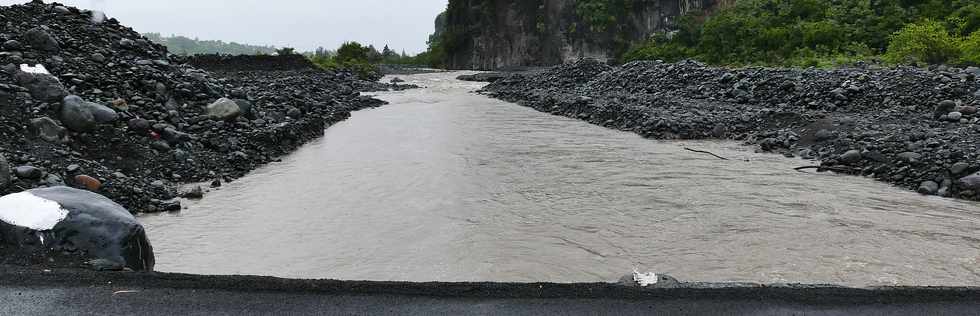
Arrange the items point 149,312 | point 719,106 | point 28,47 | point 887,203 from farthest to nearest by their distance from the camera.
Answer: point 719,106 → point 28,47 → point 887,203 → point 149,312

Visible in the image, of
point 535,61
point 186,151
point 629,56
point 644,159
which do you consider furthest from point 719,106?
point 535,61

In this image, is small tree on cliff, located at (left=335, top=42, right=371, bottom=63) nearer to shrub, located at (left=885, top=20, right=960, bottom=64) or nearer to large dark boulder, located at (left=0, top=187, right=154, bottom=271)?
shrub, located at (left=885, top=20, right=960, bottom=64)

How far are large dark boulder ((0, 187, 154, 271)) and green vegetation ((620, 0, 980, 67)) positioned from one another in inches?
740

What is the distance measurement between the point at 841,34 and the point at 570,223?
80.7 ft

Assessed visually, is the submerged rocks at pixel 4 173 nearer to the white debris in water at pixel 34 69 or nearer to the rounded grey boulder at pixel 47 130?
the rounded grey boulder at pixel 47 130

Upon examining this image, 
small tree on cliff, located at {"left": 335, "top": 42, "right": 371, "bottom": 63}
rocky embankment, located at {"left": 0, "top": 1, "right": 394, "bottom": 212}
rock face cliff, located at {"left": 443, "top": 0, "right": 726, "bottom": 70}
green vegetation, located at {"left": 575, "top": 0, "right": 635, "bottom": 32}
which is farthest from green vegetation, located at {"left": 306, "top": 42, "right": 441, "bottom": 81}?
A: rocky embankment, located at {"left": 0, "top": 1, "right": 394, "bottom": 212}

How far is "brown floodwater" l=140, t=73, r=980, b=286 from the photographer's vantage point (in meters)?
4.92

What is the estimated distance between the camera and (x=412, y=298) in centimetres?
355

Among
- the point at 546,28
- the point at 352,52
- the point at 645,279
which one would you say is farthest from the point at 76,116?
the point at 546,28

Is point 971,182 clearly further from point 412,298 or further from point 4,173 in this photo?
point 4,173

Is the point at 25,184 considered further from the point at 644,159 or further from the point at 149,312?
the point at 644,159

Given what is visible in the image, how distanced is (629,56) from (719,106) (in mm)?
38996

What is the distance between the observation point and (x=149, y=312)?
3.34m

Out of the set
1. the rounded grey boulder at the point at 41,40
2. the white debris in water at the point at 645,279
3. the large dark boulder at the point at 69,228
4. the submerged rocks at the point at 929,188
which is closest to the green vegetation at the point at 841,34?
the submerged rocks at the point at 929,188
